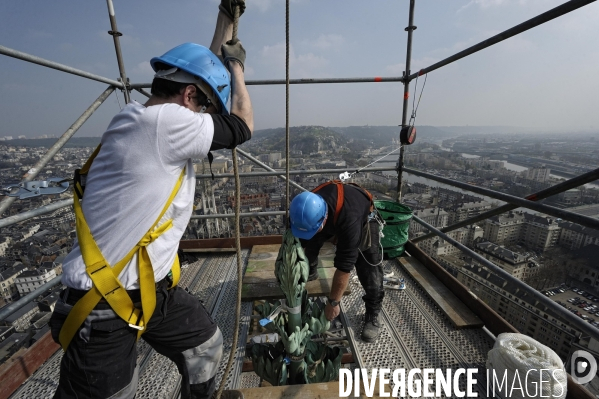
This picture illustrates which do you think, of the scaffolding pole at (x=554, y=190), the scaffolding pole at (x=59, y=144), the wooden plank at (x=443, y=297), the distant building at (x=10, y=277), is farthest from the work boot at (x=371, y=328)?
the distant building at (x=10, y=277)

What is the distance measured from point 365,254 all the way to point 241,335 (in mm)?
1615

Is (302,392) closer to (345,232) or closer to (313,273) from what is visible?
(345,232)

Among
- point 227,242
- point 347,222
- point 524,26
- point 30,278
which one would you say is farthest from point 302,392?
point 30,278

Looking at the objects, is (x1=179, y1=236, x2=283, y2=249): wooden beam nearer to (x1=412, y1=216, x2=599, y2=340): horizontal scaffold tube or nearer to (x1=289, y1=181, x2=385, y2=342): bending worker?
(x1=289, y1=181, x2=385, y2=342): bending worker

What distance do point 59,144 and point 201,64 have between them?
207 cm

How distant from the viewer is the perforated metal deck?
228cm

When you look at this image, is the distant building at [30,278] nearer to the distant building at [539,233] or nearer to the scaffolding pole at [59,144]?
the scaffolding pole at [59,144]

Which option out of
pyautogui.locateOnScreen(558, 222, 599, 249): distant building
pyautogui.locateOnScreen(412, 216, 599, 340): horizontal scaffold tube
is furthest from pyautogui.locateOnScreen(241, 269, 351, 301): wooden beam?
pyautogui.locateOnScreen(558, 222, 599, 249): distant building

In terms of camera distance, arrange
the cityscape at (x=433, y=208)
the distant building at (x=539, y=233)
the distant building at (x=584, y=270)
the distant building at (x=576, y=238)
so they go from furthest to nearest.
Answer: the distant building at (x=539, y=233) < the distant building at (x=584, y=270) < the distant building at (x=576, y=238) < the cityscape at (x=433, y=208)

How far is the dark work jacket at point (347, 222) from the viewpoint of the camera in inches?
100

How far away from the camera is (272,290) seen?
10.6ft

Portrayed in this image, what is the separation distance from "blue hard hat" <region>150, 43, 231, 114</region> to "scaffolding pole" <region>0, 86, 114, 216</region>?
1.66m

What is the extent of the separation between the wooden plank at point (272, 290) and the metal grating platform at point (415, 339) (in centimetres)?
32

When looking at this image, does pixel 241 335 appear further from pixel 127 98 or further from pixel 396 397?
pixel 127 98
